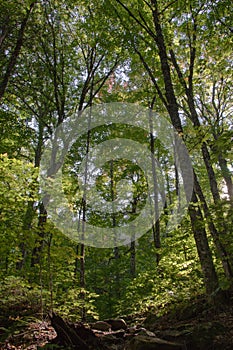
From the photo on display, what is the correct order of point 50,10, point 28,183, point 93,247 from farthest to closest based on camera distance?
point 93,247 < point 50,10 < point 28,183

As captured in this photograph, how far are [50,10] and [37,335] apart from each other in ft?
41.1

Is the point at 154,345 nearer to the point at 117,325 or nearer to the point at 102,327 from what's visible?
the point at 102,327

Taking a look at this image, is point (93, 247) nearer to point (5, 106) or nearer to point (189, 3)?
point (5, 106)

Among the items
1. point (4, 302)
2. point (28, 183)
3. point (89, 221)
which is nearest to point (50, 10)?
point (28, 183)

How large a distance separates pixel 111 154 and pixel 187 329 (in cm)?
1260

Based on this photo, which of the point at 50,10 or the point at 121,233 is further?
the point at 121,233

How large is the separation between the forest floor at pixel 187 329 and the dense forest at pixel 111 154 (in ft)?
0.53

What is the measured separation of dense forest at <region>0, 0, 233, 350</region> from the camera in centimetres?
616

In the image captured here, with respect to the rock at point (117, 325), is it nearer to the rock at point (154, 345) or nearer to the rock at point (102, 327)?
the rock at point (102, 327)

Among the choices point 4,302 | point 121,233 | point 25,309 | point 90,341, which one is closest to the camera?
point 90,341

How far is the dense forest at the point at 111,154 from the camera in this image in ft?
20.2

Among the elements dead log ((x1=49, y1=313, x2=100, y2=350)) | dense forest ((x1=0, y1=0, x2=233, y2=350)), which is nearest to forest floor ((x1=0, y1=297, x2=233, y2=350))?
dense forest ((x1=0, y1=0, x2=233, y2=350))

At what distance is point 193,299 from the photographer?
250 inches

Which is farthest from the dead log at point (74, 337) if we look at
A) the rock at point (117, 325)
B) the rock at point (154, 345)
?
the rock at point (117, 325)
